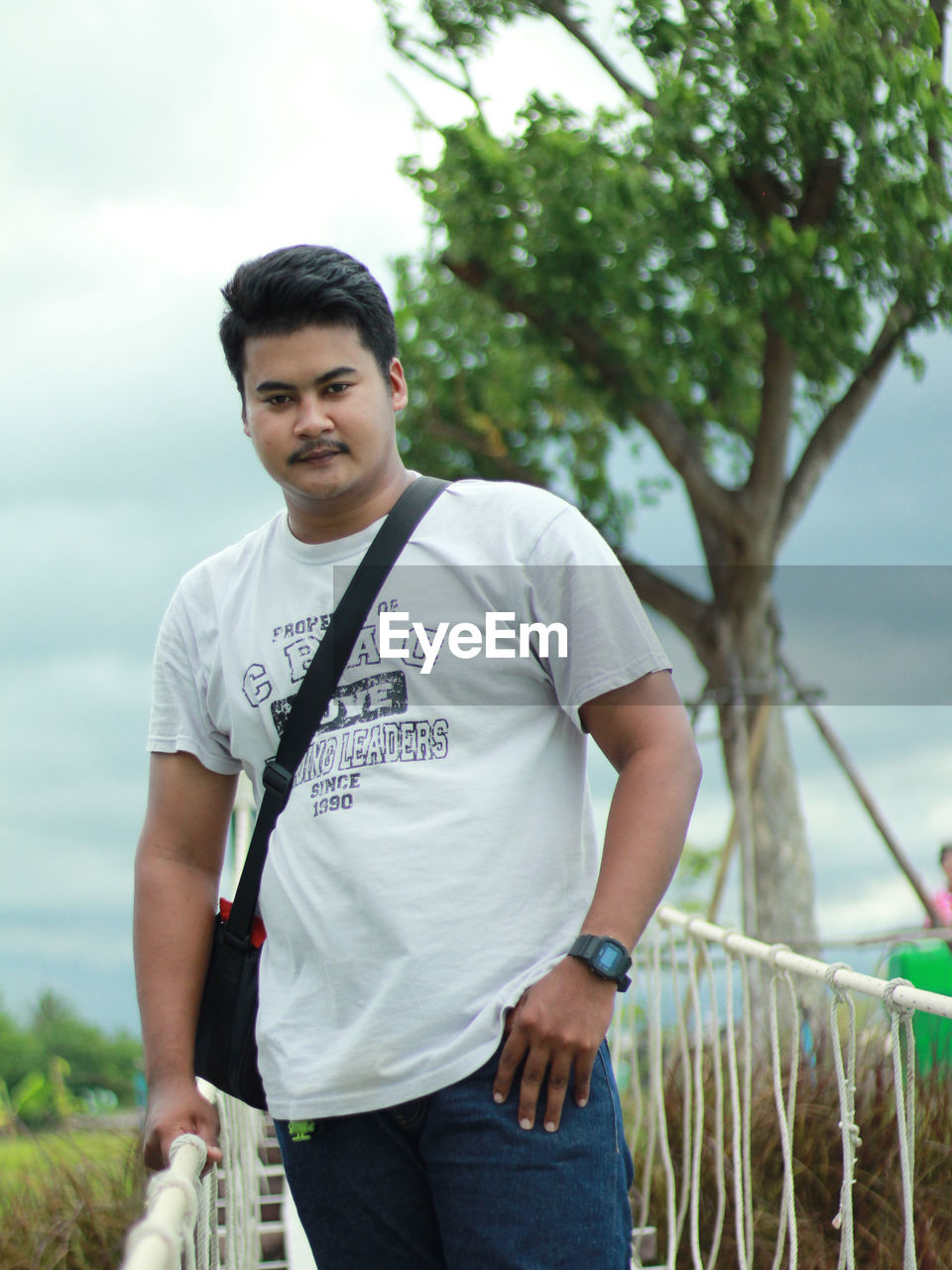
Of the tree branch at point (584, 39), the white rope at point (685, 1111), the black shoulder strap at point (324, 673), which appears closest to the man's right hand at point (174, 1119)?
the black shoulder strap at point (324, 673)

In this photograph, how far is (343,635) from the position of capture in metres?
1.71

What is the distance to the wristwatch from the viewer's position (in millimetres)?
1502

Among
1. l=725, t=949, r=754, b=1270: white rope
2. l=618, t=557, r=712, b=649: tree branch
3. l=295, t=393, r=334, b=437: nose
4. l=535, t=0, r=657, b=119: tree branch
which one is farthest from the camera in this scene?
l=618, t=557, r=712, b=649: tree branch

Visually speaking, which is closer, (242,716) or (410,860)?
(410,860)

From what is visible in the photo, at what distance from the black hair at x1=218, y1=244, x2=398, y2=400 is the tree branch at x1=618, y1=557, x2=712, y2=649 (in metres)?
8.65

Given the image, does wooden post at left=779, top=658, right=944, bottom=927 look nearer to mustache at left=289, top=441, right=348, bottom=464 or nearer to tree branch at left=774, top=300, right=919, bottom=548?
tree branch at left=774, top=300, right=919, bottom=548

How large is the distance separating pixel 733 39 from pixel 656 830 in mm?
6816

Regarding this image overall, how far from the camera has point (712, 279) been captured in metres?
8.37

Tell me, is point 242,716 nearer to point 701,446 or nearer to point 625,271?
point 625,271

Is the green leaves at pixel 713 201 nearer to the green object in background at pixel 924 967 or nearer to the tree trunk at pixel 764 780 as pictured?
the tree trunk at pixel 764 780

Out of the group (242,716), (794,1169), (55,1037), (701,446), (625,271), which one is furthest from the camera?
(55,1037)

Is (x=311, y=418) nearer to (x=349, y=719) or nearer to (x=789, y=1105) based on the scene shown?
(x=349, y=719)

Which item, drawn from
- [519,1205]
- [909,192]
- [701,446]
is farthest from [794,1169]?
[701,446]

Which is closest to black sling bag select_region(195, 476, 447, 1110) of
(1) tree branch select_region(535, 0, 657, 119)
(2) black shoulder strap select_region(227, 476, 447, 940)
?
(2) black shoulder strap select_region(227, 476, 447, 940)
